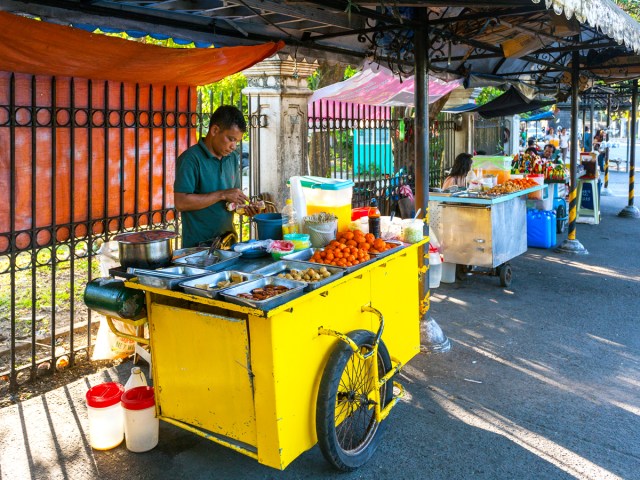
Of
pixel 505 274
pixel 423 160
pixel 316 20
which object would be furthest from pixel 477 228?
pixel 316 20

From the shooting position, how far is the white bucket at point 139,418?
11.3 feet

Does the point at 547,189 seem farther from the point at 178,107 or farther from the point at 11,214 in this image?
the point at 11,214

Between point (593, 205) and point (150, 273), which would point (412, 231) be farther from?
point (593, 205)

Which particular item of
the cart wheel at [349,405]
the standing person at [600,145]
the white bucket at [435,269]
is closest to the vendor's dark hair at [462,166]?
the white bucket at [435,269]

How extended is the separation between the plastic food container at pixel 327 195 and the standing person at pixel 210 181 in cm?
44

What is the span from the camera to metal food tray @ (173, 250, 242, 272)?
11.0 ft

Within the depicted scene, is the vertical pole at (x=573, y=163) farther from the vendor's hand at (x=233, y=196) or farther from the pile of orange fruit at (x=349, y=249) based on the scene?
the vendor's hand at (x=233, y=196)

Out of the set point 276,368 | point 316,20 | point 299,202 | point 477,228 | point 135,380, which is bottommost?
point 135,380

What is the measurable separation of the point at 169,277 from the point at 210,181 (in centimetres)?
130

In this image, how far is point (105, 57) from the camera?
13.1ft

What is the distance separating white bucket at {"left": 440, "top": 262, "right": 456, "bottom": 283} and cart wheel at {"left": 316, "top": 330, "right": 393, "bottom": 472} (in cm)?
393

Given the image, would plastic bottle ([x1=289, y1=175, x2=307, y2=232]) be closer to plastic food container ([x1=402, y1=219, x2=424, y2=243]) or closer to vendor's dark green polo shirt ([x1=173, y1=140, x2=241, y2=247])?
vendor's dark green polo shirt ([x1=173, y1=140, x2=241, y2=247])

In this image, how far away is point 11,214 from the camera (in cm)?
405

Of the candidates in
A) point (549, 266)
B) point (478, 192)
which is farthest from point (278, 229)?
point (549, 266)
